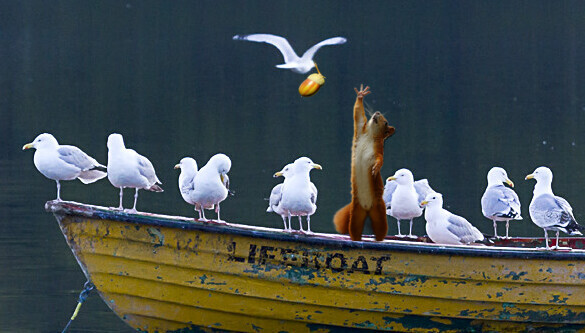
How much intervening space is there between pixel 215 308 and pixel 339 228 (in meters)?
1.20

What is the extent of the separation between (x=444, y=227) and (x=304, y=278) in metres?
→ 1.50

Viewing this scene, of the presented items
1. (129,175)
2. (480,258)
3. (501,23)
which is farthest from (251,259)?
(501,23)

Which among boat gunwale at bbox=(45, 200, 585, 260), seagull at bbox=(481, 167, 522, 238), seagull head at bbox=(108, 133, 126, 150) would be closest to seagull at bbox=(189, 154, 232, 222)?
boat gunwale at bbox=(45, 200, 585, 260)

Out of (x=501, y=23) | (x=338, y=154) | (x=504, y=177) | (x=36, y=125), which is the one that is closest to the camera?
(x=504, y=177)

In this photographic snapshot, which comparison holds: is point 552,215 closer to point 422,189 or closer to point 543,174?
point 543,174

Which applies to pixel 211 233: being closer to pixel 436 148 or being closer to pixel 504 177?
pixel 504 177

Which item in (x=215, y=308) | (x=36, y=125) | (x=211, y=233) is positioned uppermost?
(x=36, y=125)

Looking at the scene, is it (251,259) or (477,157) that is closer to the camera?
(251,259)

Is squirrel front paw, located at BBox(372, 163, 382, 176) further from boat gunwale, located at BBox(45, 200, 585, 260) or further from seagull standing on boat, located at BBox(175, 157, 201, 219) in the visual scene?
seagull standing on boat, located at BBox(175, 157, 201, 219)

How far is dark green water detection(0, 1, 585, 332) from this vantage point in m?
17.0

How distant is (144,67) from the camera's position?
37188 millimetres

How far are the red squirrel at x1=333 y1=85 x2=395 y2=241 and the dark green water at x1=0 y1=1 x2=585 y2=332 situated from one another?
10.1 feet

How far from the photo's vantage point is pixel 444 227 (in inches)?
405

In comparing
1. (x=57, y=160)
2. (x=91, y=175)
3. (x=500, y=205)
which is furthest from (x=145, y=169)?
(x=500, y=205)
